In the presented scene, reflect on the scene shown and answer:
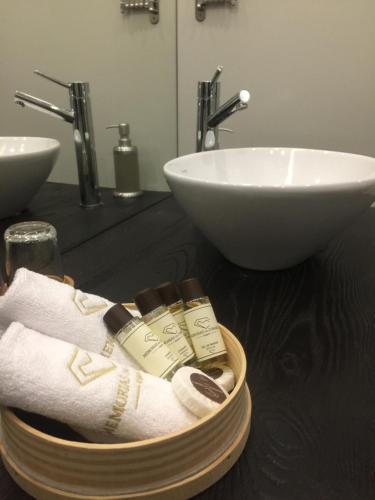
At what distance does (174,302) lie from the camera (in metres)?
0.47

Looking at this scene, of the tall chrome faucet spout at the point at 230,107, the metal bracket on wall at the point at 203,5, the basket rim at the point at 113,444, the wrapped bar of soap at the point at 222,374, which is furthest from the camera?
the metal bracket on wall at the point at 203,5

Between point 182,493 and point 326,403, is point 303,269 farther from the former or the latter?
point 182,493

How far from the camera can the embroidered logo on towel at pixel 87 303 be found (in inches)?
16.1

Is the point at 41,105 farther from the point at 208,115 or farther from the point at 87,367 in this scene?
the point at 87,367

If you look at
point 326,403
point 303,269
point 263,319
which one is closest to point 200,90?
point 303,269

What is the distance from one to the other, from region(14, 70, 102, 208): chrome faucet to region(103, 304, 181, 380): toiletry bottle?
2.44 ft

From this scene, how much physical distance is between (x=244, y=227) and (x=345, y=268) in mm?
276

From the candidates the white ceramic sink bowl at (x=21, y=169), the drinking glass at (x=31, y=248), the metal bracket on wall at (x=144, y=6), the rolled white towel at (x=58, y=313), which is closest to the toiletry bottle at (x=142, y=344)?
the rolled white towel at (x=58, y=313)

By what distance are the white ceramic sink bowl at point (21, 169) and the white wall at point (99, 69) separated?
0.04 m

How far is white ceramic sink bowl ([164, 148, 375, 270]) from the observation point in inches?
24.2

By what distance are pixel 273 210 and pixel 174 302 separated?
0.83ft

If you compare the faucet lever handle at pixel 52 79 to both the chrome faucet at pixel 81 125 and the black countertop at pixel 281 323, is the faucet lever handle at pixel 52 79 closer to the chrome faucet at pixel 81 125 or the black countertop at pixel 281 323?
the chrome faucet at pixel 81 125

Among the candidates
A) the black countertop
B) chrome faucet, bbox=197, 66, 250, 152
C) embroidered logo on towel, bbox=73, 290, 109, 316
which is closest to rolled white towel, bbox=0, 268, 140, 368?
embroidered logo on towel, bbox=73, 290, 109, 316

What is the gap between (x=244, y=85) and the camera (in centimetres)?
114
